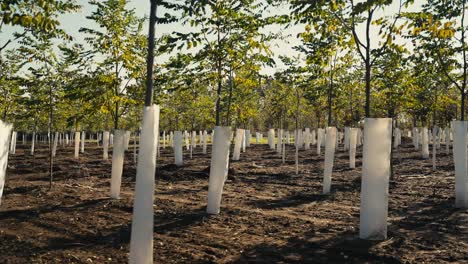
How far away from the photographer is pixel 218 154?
8.60 meters

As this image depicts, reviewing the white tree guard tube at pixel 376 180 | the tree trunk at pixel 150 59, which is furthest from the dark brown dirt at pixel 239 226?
the tree trunk at pixel 150 59

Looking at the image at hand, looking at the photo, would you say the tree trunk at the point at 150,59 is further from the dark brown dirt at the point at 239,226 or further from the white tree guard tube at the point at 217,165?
the white tree guard tube at the point at 217,165

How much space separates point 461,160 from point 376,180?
161 inches

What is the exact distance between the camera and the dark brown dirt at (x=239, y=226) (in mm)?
5898

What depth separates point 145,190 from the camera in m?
4.95

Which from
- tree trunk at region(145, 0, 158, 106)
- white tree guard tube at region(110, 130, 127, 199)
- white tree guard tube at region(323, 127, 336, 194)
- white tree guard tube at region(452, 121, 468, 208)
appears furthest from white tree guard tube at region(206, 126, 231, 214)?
white tree guard tube at region(452, 121, 468, 208)

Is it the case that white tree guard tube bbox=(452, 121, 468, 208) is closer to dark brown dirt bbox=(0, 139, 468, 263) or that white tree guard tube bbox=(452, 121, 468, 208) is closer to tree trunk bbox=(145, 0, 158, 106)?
dark brown dirt bbox=(0, 139, 468, 263)

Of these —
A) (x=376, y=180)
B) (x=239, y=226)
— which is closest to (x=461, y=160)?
(x=376, y=180)

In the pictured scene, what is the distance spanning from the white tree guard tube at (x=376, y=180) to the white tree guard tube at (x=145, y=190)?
3636 mm

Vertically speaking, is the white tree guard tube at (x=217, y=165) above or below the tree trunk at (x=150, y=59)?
below

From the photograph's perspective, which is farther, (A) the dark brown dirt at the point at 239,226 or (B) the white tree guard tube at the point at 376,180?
(B) the white tree guard tube at the point at 376,180

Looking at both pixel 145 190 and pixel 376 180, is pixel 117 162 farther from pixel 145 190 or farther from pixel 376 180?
pixel 376 180

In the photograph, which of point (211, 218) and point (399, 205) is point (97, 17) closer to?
point (211, 218)

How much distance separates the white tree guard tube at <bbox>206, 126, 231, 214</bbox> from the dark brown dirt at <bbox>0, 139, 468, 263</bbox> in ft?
1.07
